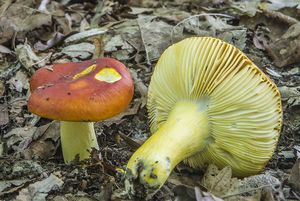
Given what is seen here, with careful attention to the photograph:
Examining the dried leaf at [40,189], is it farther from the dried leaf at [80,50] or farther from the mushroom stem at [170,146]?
the dried leaf at [80,50]

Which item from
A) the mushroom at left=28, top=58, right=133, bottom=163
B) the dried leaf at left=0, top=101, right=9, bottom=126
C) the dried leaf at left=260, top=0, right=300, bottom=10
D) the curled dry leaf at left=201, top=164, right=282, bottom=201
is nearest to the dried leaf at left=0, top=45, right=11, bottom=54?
the dried leaf at left=0, top=101, right=9, bottom=126

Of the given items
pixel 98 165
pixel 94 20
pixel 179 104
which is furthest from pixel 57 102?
pixel 94 20

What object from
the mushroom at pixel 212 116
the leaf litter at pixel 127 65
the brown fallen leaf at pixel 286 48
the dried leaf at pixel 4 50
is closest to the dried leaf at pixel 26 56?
the leaf litter at pixel 127 65

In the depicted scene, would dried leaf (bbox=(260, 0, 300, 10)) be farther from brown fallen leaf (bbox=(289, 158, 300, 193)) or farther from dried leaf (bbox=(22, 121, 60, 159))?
dried leaf (bbox=(22, 121, 60, 159))

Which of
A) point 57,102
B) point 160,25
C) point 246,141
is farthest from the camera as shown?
point 160,25

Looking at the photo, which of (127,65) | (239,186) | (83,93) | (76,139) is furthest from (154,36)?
(239,186)

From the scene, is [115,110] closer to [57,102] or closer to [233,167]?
[57,102]
